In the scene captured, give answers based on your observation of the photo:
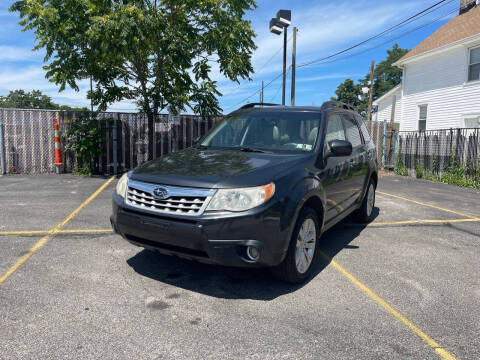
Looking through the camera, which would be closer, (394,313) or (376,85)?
(394,313)

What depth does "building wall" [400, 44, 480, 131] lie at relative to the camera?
1564 cm

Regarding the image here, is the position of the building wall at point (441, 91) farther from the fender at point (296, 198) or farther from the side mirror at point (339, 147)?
the fender at point (296, 198)

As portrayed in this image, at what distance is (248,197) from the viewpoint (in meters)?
→ 2.96

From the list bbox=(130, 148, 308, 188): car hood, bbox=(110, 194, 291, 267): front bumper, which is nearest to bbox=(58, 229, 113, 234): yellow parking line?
bbox=(130, 148, 308, 188): car hood

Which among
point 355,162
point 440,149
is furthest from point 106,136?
point 440,149

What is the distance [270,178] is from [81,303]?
6.35 ft

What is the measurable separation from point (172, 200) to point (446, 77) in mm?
17880

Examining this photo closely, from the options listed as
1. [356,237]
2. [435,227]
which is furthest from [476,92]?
[356,237]

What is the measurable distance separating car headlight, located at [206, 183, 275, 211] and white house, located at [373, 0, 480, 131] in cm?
1591

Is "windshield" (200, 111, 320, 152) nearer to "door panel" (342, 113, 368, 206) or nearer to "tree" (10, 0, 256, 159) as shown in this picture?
"door panel" (342, 113, 368, 206)

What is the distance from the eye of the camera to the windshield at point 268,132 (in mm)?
4114

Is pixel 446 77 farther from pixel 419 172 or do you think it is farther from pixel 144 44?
pixel 144 44

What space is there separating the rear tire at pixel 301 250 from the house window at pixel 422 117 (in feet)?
57.2

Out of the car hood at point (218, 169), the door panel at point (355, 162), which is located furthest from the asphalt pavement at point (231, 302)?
the car hood at point (218, 169)
